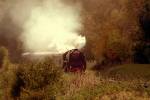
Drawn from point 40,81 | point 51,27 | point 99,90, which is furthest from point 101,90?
point 51,27

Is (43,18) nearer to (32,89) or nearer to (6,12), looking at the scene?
(6,12)

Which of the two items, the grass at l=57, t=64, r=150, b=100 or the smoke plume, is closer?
the grass at l=57, t=64, r=150, b=100

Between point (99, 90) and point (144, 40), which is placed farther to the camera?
point (144, 40)

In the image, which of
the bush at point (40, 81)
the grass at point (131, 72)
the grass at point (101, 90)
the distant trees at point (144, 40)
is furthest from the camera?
the distant trees at point (144, 40)

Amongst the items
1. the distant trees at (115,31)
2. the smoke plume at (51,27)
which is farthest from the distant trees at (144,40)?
the smoke plume at (51,27)

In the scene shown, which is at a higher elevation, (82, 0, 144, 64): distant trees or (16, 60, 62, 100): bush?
(82, 0, 144, 64): distant trees

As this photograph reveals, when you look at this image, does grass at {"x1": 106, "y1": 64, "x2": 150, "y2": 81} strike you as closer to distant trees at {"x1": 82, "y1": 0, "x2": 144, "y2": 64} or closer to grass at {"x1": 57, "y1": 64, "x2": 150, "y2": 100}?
distant trees at {"x1": 82, "y1": 0, "x2": 144, "y2": 64}

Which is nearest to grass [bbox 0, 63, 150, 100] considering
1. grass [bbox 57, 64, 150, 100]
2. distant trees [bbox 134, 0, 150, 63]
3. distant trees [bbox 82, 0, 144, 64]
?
grass [bbox 57, 64, 150, 100]

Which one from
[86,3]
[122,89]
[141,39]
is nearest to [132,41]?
[141,39]

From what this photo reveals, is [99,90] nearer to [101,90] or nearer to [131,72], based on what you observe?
[101,90]

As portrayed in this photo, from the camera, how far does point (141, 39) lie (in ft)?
133

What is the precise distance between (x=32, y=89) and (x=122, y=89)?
18.5ft

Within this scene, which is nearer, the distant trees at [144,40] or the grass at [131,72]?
the grass at [131,72]

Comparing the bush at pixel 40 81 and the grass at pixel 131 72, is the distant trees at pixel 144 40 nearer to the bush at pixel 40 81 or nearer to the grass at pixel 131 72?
the grass at pixel 131 72
